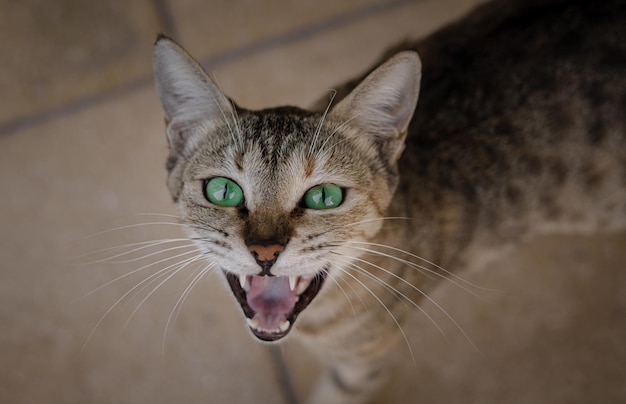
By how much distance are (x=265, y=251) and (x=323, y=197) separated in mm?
233

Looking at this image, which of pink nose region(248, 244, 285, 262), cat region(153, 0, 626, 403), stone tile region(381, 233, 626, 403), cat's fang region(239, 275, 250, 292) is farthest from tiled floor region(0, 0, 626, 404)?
pink nose region(248, 244, 285, 262)

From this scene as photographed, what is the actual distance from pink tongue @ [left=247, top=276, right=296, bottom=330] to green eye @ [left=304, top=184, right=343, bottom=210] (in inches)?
9.1

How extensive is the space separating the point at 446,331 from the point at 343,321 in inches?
31.0

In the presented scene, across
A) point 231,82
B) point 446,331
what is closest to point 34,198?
point 231,82

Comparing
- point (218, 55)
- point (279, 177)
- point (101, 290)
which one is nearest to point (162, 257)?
point (101, 290)

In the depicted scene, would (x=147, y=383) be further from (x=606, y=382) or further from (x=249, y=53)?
(x=606, y=382)

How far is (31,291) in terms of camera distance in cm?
252

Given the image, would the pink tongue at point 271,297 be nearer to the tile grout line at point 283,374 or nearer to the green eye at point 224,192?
the green eye at point 224,192

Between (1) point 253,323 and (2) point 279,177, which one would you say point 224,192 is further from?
(1) point 253,323

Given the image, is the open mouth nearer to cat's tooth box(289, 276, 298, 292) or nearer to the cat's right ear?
cat's tooth box(289, 276, 298, 292)

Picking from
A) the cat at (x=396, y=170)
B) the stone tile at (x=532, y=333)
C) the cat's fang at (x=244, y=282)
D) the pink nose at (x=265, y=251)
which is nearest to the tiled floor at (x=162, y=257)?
the stone tile at (x=532, y=333)

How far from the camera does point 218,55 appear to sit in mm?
2732

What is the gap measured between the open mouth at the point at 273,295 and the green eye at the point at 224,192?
0.67 feet

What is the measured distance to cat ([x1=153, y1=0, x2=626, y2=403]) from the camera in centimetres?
155
